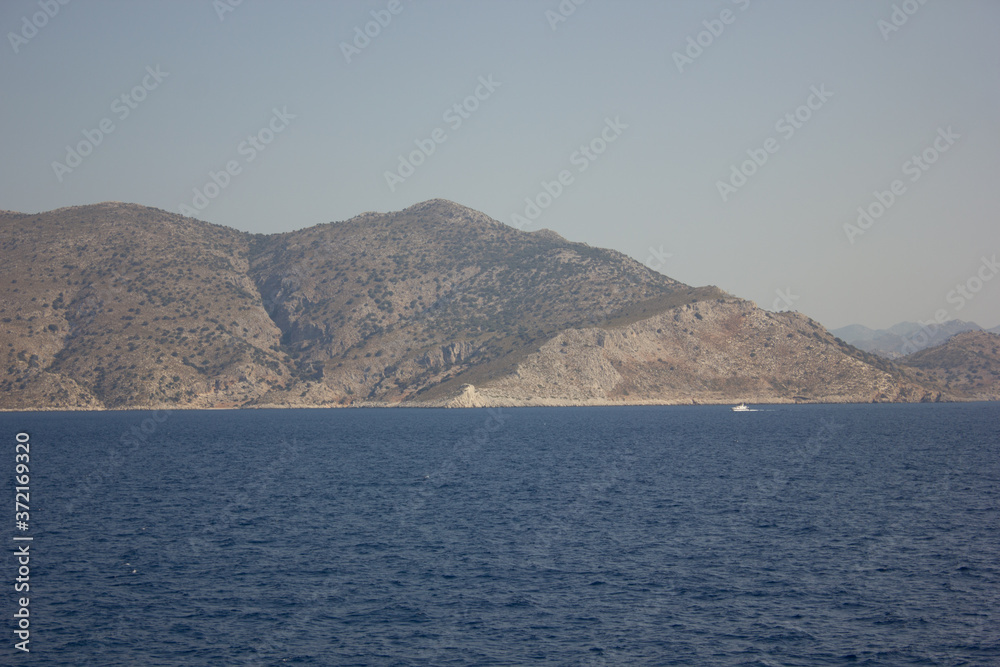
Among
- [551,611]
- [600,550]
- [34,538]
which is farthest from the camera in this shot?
[34,538]

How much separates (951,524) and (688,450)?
5512 cm

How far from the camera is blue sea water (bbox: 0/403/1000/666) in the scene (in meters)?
32.1

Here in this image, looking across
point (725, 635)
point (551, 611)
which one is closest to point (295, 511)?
point (551, 611)

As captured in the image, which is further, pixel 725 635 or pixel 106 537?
pixel 106 537

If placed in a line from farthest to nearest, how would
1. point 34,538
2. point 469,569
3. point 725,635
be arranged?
1. point 34,538
2. point 469,569
3. point 725,635

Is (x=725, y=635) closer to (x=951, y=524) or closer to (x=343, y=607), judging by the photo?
(x=343, y=607)

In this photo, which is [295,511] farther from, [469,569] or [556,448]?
[556,448]

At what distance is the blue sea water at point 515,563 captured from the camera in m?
32.1

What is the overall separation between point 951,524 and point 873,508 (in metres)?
7.03

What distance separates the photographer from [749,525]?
54.7 meters

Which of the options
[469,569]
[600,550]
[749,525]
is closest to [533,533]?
[600,550]

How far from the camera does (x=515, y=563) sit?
44875mm

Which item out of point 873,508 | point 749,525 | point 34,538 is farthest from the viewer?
point 873,508

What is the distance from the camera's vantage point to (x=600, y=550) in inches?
1879
